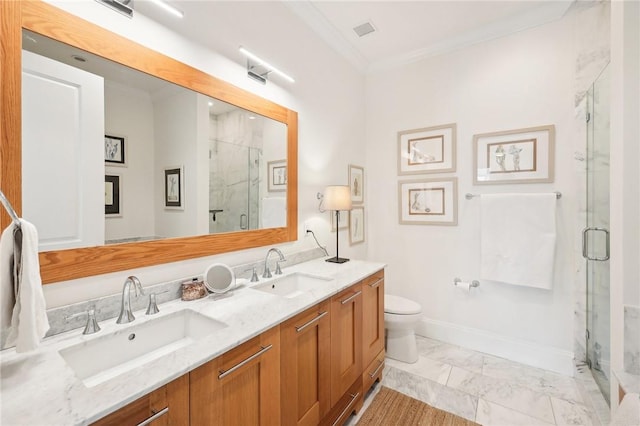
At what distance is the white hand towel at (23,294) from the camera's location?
0.79 meters

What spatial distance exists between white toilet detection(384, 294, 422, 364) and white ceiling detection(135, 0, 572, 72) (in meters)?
2.20

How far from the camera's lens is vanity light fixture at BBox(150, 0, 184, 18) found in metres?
1.33

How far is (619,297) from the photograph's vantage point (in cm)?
127

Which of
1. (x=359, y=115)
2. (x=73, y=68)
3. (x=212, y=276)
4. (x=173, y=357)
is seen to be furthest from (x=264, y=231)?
(x=359, y=115)

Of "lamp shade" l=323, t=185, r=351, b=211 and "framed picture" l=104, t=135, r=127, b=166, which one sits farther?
"lamp shade" l=323, t=185, r=351, b=211

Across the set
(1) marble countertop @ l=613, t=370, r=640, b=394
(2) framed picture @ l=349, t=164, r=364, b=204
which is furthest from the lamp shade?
(1) marble countertop @ l=613, t=370, r=640, b=394

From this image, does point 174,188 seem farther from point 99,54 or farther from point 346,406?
point 346,406

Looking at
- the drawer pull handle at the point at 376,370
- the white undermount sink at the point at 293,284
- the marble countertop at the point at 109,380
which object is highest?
the marble countertop at the point at 109,380

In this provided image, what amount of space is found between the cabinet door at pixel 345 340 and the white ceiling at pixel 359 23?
65.9 inches

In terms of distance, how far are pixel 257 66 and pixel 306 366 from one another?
1860mm

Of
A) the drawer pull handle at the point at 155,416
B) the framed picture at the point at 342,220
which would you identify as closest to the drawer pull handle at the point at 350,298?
the framed picture at the point at 342,220

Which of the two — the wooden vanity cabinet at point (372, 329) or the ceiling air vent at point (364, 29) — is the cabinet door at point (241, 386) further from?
the ceiling air vent at point (364, 29)

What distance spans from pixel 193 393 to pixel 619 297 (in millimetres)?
1836

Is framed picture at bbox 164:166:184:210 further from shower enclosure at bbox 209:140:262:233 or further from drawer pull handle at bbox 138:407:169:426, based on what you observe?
drawer pull handle at bbox 138:407:169:426
